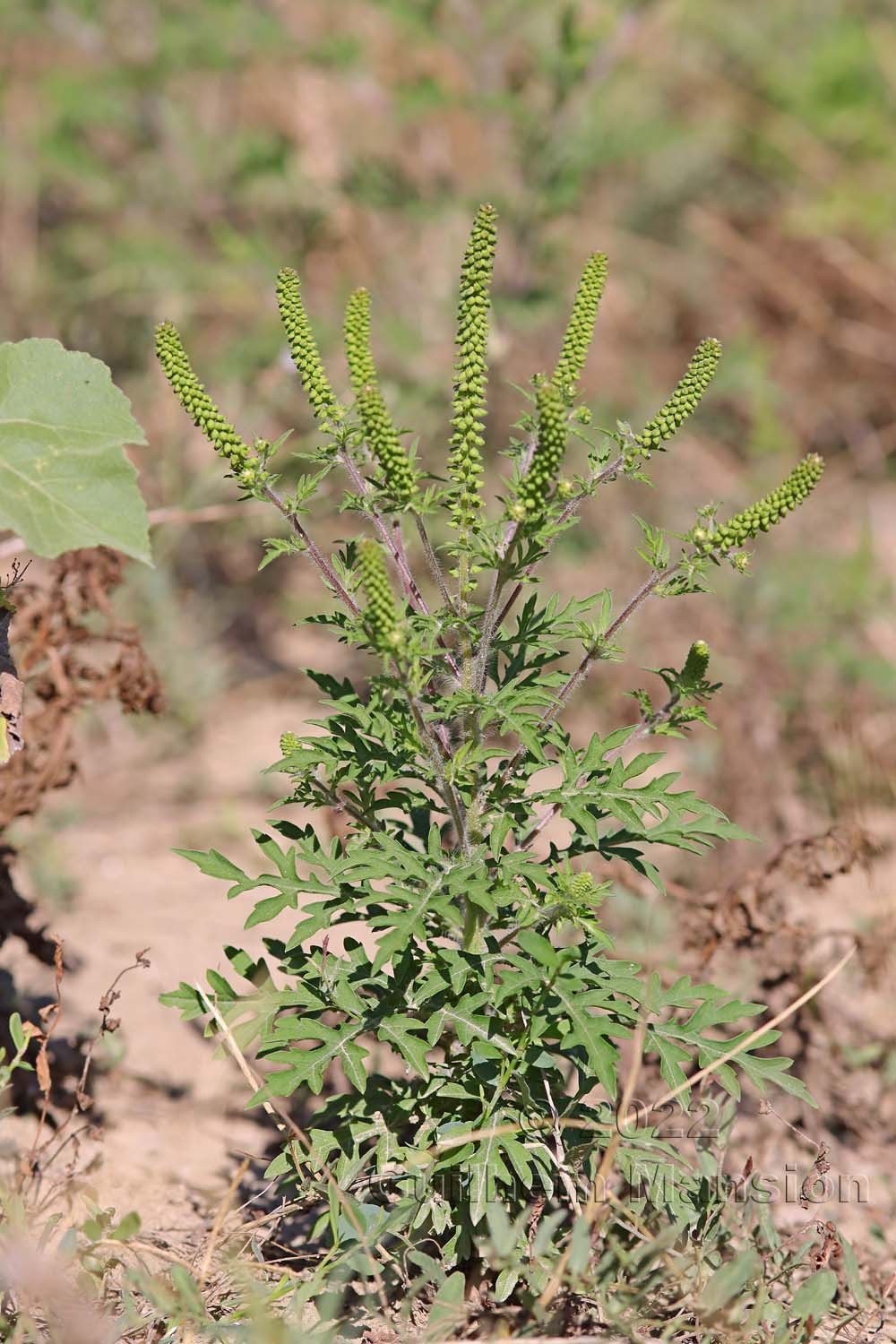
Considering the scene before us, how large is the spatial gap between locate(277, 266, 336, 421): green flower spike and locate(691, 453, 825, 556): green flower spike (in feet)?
2.20

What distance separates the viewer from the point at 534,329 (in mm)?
5457

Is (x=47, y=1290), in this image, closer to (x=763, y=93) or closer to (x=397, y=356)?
(x=397, y=356)

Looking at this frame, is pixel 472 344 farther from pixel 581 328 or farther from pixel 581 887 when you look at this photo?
pixel 581 887

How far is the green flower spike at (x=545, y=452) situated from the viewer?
1.97 meters

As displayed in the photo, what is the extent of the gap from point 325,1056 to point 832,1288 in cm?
100

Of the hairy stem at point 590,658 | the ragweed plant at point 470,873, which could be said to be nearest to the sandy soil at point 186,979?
the ragweed plant at point 470,873

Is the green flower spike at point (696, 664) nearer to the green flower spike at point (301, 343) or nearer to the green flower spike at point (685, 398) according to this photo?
the green flower spike at point (685, 398)

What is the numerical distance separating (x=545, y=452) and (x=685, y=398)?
0.29m

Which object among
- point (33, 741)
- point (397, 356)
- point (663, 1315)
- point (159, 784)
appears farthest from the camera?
point (397, 356)

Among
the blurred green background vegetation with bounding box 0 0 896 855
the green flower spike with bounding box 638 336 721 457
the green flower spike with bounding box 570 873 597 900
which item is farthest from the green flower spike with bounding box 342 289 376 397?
the blurred green background vegetation with bounding box 0 0 896 855

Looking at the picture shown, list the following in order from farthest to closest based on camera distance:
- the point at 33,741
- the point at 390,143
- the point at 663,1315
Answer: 1. the point at 390,143
2. the point at 33,741
3. the point at 663,1315

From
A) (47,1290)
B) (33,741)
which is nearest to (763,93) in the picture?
(33,741)

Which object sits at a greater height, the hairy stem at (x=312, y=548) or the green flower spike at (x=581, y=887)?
the hairy stem at (x=312, y=548)

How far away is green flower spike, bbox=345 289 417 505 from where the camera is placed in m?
2.03
